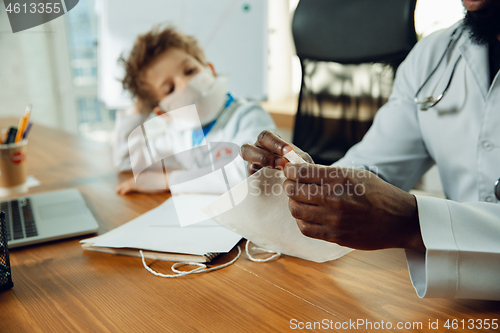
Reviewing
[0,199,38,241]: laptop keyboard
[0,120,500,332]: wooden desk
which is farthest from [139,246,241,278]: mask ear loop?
[0,199,38,241]: laptop keyboard

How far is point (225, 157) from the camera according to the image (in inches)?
36.3

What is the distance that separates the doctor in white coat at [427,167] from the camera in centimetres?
41

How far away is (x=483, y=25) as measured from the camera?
68 cm

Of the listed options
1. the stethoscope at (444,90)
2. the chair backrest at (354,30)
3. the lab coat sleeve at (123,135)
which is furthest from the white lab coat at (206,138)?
the stethoscope at (444,90)

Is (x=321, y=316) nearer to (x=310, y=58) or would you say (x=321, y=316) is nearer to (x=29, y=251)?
(x=29, y=251)

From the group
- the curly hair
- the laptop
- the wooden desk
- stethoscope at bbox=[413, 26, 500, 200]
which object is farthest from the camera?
the curly hair

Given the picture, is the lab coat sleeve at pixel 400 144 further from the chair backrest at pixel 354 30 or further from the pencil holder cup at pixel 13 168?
the pencil holder cup at pixel 13 168

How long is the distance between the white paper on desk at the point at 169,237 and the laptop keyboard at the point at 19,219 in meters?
0.13

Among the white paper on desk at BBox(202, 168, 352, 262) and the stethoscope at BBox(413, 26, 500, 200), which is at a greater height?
the stethoscope at BBox(413, 26, 500, 200)

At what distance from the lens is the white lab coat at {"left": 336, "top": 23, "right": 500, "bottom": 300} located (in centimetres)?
43

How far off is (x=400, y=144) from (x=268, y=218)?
1.67 feet

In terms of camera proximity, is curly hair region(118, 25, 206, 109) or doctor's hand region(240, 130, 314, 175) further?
curly hair region(118, 25, 206, 109)

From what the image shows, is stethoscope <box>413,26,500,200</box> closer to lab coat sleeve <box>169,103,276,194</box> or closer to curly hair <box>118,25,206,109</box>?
lab coat sleeve <box>169,103,276,194</box>

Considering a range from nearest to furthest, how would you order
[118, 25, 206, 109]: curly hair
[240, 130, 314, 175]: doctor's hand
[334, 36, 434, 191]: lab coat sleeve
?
[240, 130, 314, 175]: doctor's hand < [334, 36, 434, 191]: lab coat sleeve < [118, 25, 206, 109]: curly hair
